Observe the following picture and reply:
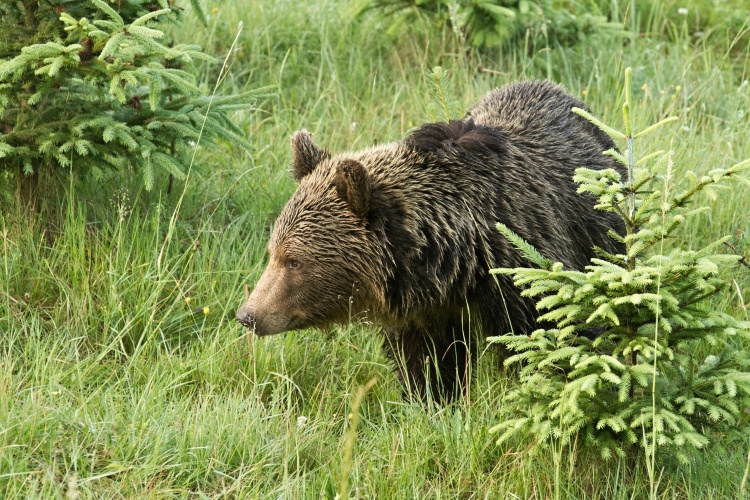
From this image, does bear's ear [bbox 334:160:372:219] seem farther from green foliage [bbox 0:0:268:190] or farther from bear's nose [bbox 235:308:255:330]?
green foliage [bbox 0:0:268:190]

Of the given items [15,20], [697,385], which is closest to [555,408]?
[697,385]

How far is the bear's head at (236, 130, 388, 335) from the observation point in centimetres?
450

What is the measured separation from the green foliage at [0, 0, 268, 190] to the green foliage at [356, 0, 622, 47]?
2492 mm

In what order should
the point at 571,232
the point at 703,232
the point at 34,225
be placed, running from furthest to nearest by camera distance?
the point at 703,232, the point at 34,225, the point at 571,232

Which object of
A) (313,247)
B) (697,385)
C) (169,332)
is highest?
(313,247)

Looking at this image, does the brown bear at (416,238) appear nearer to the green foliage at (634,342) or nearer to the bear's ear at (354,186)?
the bear's ear at (354,186)

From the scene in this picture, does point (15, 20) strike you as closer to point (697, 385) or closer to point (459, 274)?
point (459, 274)

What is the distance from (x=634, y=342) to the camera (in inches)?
146

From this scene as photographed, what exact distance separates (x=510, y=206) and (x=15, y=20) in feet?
9.80

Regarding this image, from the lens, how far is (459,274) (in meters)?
4.60

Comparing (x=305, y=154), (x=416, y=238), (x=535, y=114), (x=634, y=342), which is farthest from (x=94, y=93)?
(x=634, y=342)

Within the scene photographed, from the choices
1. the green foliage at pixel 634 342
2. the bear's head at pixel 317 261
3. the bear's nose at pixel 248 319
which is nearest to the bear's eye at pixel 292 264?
the bear's head at pixel 317 261

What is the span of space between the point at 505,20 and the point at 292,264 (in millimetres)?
3588

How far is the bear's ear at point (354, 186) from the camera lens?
437 cm
